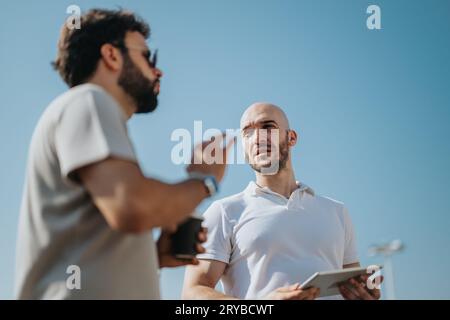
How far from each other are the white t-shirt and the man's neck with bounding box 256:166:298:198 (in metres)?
2.84

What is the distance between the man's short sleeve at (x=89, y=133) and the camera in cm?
196

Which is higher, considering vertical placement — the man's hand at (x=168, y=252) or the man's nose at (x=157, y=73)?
the man's nose at (x=157, y=73)

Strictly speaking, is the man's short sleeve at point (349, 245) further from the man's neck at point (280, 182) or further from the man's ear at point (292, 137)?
the man's ear at point (292, 137)

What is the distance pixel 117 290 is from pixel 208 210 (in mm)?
2676

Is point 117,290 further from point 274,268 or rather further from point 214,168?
point 274,268

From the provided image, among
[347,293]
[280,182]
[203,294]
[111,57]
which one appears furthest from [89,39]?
[280,182]

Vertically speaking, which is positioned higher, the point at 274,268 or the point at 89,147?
the point at 89,147

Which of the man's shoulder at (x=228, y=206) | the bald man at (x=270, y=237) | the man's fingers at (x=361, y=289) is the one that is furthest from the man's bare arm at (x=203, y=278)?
the man's fingers at (x=361, y=289)

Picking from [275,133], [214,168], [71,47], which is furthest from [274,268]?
[71,47]

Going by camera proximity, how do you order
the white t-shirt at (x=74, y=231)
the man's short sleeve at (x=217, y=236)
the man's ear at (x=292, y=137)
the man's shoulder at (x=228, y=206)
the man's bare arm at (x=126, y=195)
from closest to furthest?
the man's bare arm at (x=126, y=195) < the white t-shirt at (x=74, y=231) < the man's short sleeve at (x=217, y=236) < the man's shoulder at (x=228, y=206) < the man's ear at (x=292, y=137)

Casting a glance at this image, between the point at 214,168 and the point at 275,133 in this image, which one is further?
the point at 275,133

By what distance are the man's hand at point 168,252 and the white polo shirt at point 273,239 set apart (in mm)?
1729
